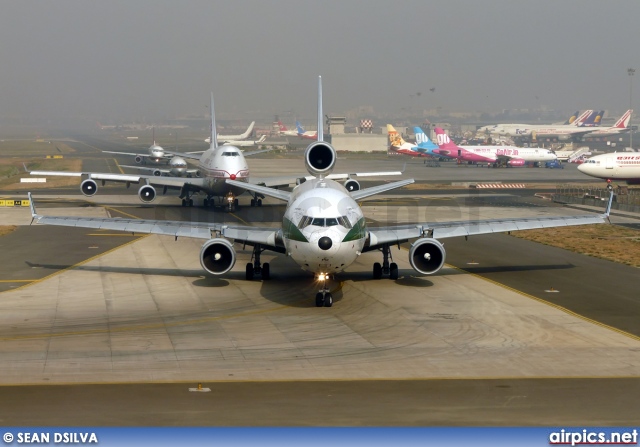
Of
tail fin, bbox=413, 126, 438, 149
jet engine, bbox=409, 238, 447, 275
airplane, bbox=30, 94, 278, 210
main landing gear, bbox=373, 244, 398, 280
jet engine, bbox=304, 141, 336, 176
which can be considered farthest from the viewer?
tail fin, bbox=413, 126, 438, 149

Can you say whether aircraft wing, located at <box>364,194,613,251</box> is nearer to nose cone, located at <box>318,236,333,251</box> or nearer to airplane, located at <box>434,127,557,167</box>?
nose cone, located at <box>318,236,333,251</box>

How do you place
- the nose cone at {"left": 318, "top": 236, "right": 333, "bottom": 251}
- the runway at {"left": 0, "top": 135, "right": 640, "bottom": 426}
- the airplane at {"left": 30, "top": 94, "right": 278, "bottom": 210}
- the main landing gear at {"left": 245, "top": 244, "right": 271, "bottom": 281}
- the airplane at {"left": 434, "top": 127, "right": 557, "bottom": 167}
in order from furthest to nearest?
the airplane at {"left": 434, "top": 127, "right": 557, "bottom": 167}, the airplane at {"left": 30, "top": 94, "right": 278, "bottom": 210}, the main landing gear at {"left": 245, "top": 244, "right": 271, "bottom": 281}, the nose cone at {"left": 318, "top": 236, "right": 333, "bottom": 251}, the runway at {"left": 0, "top": 135, "right": 640, "bottom": 426}

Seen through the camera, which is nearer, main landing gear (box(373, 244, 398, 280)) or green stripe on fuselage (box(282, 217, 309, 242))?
green stripe on fuselage (box(282, 217, 309, 242))

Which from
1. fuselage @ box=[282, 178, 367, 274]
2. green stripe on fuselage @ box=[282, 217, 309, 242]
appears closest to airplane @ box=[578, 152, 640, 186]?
fuselage @ box=[282, 178, 367, 274]

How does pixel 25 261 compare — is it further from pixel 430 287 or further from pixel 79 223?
pixel 430 287

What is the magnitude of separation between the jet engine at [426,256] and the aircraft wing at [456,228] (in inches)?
43.8

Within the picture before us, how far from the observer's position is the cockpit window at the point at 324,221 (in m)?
34.2

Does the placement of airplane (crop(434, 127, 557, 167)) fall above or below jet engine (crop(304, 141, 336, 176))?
below

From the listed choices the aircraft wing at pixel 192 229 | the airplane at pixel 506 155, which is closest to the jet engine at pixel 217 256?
the aircraft wing at pixel 192 229

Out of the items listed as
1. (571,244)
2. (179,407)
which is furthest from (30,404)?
(571,244)

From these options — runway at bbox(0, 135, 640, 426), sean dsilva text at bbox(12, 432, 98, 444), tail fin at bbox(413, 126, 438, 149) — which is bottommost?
runway at bbox(0, 135, 640, 426)

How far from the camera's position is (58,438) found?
14.7 meters

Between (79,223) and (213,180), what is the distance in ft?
113

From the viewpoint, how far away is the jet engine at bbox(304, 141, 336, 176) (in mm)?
42250
